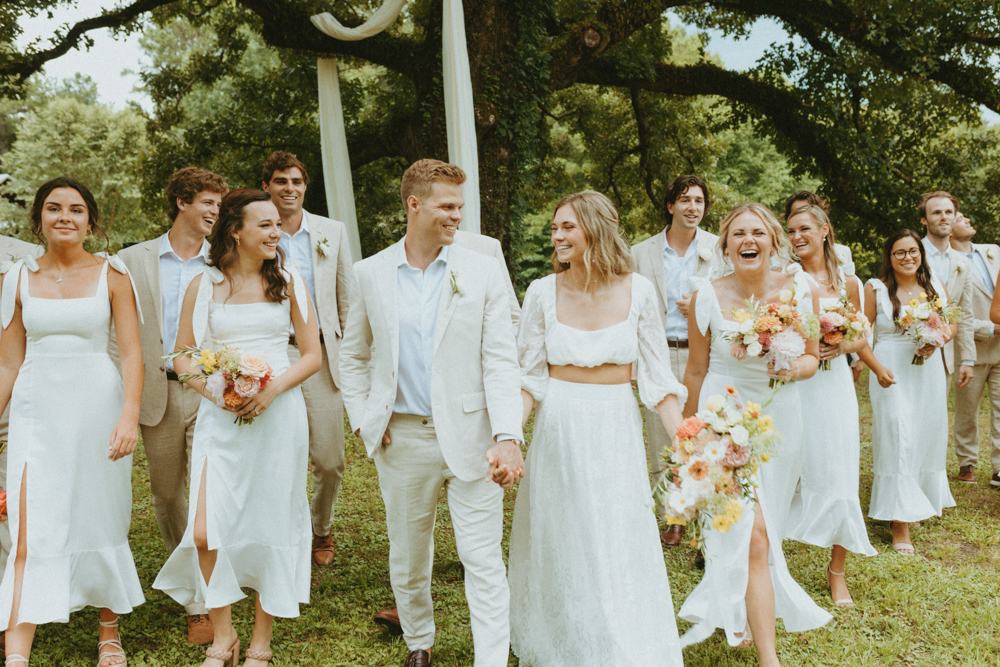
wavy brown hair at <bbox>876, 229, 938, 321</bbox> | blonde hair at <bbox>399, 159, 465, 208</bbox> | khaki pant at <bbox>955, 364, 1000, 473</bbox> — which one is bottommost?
khaki pant at <bbox>955, 364, 1000, 473</bbox>

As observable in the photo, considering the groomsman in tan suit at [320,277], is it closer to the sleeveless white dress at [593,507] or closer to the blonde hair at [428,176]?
the blonde hair at [428,176]

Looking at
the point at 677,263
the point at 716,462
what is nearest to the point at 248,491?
the point at 716,462

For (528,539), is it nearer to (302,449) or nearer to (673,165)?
(302,449)

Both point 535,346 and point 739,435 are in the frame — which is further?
point 535,346

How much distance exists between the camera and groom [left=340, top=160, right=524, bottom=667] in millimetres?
3582

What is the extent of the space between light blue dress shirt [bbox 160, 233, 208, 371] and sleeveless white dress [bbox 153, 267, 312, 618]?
890mm

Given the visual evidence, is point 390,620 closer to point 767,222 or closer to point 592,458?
point 592,458

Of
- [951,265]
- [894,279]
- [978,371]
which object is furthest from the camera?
[978,371]

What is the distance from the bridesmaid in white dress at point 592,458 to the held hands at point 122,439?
2.05 metres

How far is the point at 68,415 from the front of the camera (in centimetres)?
392

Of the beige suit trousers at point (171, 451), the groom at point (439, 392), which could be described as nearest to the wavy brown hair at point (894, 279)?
the groom at point (439, 392)

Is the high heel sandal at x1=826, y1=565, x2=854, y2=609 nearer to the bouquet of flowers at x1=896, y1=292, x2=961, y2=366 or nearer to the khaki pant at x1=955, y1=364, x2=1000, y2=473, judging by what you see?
the bouquet of flowers at x1=896, y1=292, x2=961, y2=366

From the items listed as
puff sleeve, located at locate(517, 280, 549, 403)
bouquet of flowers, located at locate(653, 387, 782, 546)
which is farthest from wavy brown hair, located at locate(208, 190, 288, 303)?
bouquet of flowers, located at locate(653, 387, 782, 546)

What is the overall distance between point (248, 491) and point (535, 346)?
166 centimetres
